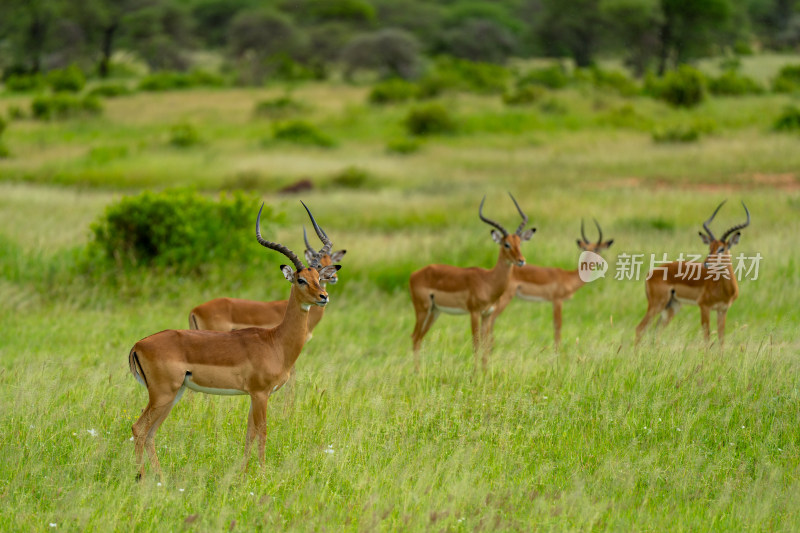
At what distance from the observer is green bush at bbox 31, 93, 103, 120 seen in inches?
1533

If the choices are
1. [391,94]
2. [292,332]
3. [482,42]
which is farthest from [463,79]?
[292,332]

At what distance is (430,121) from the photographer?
3544 cm

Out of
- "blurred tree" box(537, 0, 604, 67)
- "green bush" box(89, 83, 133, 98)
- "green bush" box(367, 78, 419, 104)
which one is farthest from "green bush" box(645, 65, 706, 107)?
"green bush" box(89, 83, 133, 98)

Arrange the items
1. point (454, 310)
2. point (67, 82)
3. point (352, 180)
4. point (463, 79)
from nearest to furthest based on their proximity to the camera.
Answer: point (454, 310) → point (352, 180) → point (67, 82) → point (463, 79)

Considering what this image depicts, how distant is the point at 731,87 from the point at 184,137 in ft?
88.4

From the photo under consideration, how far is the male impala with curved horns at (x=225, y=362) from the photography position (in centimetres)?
542

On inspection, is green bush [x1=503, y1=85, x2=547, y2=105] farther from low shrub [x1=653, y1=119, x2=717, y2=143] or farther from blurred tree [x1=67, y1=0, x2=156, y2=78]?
blurred tree [x1=67, y1=0, x2=156, y2=78]

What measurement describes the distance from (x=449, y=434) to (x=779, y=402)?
2.55m

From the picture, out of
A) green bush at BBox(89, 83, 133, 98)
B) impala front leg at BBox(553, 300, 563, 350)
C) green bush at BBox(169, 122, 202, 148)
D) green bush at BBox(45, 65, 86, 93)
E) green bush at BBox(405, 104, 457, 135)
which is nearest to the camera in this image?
impala front leg at BBox(553, 300, 563, 350)

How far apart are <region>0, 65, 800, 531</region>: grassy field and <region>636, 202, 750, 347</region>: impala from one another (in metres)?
0.45

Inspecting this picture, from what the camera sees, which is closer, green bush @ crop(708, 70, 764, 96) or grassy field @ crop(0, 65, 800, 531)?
grassy field @ crop(0, 65, 800, 531)

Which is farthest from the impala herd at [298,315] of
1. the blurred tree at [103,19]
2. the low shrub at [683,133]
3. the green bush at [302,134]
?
the blurred tree at [103,19]

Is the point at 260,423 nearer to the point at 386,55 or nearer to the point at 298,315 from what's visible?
the point at 298,315

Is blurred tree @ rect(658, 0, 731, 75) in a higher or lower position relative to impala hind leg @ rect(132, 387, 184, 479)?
higher
